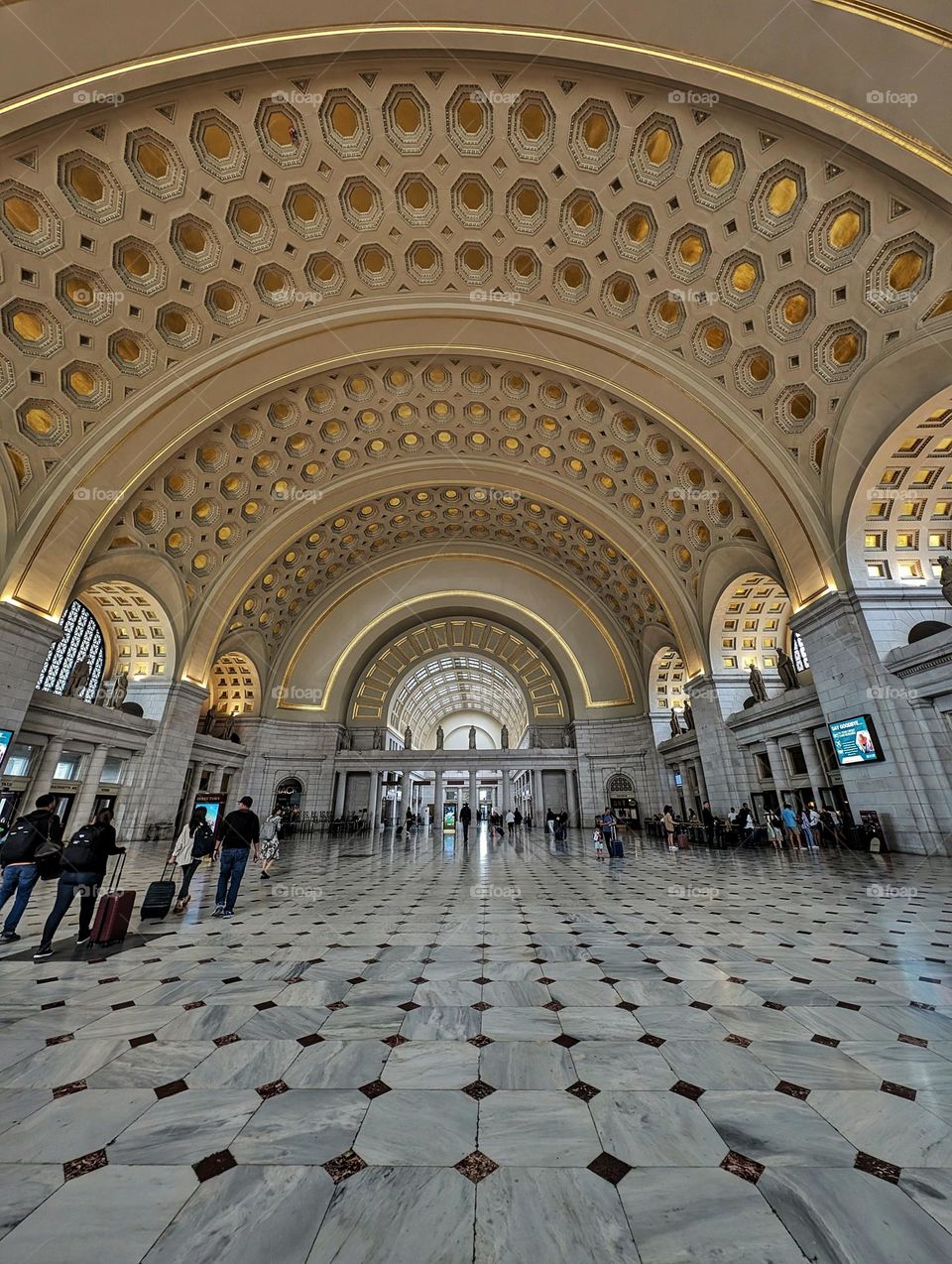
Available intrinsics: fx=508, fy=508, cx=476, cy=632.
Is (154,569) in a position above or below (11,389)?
below

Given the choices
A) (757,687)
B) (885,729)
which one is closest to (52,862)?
(885,729)

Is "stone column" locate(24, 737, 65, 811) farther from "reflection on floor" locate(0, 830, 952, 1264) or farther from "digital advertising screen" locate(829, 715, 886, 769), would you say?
"digital advertising screen" locate(829, 715, 886, 769)

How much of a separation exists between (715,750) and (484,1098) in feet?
70.0

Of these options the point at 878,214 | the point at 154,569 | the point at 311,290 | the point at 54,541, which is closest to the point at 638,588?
the point at 878,214

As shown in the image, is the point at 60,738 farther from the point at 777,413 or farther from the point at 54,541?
the point at 777,413

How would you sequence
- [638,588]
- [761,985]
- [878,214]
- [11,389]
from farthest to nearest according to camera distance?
[638,588] < [11,389] < [878,214] < [761,985]

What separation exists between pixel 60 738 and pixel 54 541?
6964 mm

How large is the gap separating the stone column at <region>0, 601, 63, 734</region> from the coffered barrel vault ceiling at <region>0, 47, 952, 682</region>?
2.96 m

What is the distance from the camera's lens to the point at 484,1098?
3.16 metres

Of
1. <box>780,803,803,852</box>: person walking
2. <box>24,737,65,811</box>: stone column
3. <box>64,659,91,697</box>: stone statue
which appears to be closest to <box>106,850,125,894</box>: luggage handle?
<box>24,737,65,811</box>: stone column

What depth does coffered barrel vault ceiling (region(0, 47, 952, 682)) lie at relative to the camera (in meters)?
11.2

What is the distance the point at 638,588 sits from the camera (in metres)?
25.7

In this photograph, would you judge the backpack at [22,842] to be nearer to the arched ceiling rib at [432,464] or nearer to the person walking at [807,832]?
the arched ceiling rib at [432,464]

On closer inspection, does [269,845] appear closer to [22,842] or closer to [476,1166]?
[22,842]
